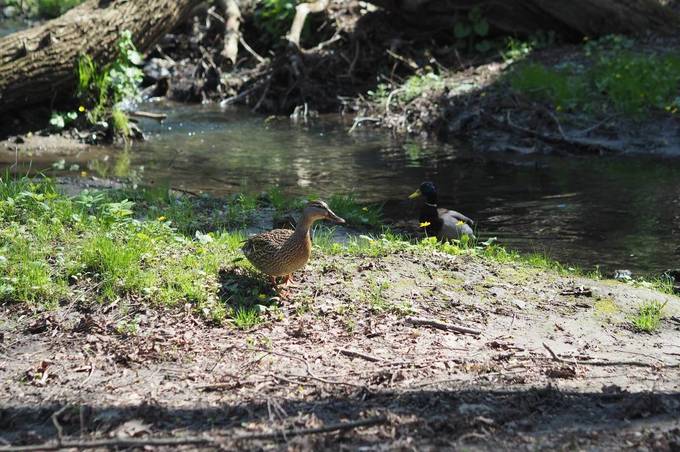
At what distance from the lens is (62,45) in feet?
39.9

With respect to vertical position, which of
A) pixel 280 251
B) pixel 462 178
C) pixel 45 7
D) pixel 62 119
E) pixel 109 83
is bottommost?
pixel 462 178

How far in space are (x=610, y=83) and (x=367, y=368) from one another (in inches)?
405

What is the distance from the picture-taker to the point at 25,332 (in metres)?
5.61

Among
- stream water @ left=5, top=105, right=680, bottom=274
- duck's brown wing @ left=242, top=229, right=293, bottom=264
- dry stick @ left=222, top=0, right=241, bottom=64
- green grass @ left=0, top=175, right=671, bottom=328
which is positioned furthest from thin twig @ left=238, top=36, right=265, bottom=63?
duck's brown wing @ left=242, top=229, right=293, bottom=264

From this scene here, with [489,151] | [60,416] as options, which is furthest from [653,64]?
[60,416]

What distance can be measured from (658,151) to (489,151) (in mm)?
2543

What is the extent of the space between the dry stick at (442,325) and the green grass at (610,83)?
8.76 meters

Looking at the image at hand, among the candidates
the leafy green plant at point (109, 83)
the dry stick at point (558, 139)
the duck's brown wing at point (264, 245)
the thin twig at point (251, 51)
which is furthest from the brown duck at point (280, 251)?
the thin twig at point (251, 51)

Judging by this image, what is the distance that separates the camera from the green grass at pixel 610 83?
1342 centimetres

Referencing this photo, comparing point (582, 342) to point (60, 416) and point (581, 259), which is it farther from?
point (60, 416)

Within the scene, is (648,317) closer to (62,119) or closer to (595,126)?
(595,126)

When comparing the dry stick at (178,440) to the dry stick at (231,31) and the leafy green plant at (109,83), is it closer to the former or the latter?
the leafy green plant at (109,83)

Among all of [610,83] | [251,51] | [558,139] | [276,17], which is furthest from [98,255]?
[276,17]

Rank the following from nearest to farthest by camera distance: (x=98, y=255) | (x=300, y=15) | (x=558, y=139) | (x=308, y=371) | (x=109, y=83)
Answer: (x=308, y=371) < (x=98, y=255) < (x=109, y=83) < (x=558, y=139) < (x=300, y=15)
